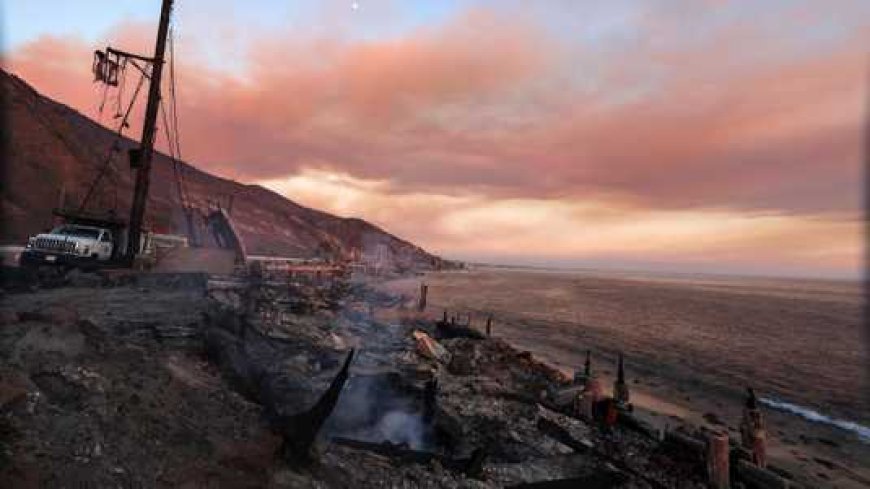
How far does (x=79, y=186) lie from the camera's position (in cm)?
5131

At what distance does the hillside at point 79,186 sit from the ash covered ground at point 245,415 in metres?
2.67

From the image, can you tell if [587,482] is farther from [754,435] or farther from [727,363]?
[727,363]

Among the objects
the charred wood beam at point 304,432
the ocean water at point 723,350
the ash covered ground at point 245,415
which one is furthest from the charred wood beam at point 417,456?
the ocean water at point 723,350

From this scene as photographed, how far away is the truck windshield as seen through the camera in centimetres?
2092

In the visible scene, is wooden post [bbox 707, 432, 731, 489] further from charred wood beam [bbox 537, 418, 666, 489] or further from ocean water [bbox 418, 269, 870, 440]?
ocean water [bbox 418, 269, 870, 440]

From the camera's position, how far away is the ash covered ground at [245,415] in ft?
21.9

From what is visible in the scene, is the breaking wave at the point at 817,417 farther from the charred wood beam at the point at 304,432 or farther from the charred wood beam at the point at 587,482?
the charred wood beam at the point at 304,432

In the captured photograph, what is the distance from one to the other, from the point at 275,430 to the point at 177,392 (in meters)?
1.99

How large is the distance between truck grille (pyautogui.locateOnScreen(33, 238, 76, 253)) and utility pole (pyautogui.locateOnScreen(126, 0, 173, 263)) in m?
2.27

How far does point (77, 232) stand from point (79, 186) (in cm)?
3834

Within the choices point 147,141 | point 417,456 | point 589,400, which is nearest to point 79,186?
point 147,141

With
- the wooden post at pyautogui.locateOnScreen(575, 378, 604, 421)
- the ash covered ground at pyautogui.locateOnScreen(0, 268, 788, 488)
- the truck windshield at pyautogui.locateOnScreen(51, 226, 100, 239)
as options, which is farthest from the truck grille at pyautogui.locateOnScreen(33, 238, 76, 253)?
the wooden post at pyautogui.locateOnScreen(575, 378, 604, 421)

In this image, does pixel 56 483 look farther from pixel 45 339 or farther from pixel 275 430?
pixel 45 339

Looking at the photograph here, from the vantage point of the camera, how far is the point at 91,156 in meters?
63.7
